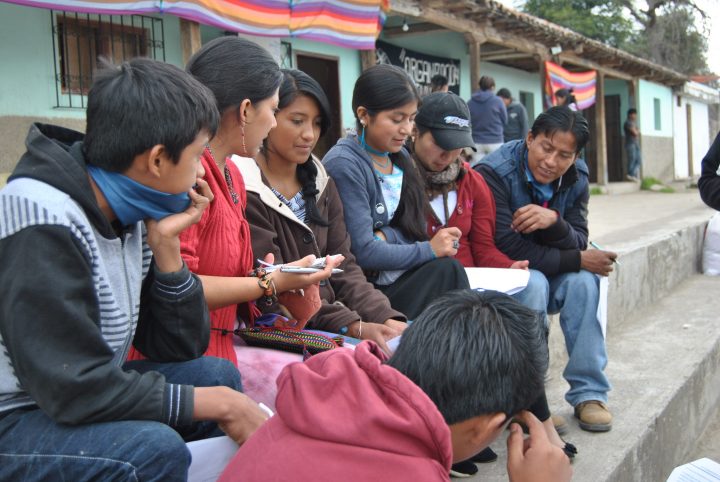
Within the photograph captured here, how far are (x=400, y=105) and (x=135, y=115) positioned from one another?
1.51m

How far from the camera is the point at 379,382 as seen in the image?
1255 mm

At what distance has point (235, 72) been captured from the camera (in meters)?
2.14

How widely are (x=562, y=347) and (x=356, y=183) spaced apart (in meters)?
1.81

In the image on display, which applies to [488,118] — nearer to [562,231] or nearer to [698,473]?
[562,231]

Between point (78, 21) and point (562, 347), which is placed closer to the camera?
point (562, 347)

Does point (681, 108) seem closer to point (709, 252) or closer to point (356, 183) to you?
point (709, 252)

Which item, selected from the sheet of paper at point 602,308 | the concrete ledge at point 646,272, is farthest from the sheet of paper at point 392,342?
the concrete ledge at point 646,272

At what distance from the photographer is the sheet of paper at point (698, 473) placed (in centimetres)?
191

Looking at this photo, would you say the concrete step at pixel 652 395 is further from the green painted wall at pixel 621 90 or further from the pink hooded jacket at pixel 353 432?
the green painted wall at pixel 621 90

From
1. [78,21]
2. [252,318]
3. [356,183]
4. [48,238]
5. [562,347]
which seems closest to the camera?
[48,238]

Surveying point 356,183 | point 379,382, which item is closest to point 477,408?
point 379,382

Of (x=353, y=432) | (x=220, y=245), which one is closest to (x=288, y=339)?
(x=220, y=245)

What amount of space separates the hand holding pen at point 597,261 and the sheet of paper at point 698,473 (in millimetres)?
1289

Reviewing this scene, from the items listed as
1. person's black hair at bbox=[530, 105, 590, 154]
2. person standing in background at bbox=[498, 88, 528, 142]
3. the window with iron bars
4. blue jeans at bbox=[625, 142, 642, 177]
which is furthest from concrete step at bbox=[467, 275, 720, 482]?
blue jeans at bbox=[625, 142, 642, 177]
